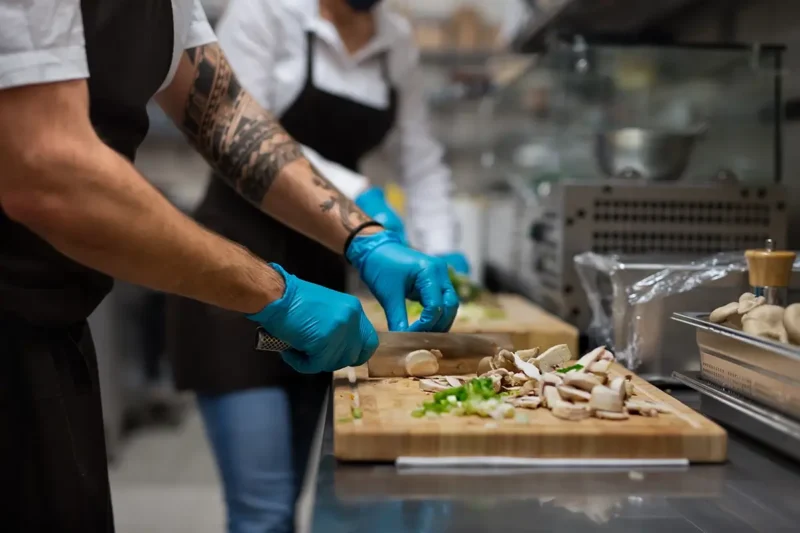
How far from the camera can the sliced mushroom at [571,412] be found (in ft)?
2.53

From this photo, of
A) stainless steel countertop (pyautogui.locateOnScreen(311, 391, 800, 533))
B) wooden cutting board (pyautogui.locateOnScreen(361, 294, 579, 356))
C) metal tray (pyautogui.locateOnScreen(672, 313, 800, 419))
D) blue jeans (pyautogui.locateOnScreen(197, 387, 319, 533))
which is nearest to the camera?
stainless steel countertop (pyautogui.locateOnScreen(311, 391, 800, 533))

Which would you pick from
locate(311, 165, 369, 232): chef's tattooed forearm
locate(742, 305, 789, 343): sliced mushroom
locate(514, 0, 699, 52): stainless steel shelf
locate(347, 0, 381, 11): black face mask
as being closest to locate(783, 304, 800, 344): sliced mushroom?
locate(742, 305, 789, 343): sliced mushroom

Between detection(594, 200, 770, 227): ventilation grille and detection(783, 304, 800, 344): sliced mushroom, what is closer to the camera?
detection(783, 304, 800, 344): sliced mushroom

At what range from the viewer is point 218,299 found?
0.82 m

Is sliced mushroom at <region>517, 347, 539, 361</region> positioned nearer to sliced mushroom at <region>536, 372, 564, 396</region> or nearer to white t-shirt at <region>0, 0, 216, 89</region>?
sliced mushroom at <region>536, 372, 564, 396</region>

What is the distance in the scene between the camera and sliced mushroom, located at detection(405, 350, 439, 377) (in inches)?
38.7

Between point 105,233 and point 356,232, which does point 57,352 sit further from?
point 356,232

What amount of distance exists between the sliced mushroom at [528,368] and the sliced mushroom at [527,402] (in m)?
0.06

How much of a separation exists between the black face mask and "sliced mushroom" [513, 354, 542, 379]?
3.40ft

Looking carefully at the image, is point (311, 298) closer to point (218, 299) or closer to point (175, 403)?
point (218, 299)

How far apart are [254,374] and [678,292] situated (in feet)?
2.71

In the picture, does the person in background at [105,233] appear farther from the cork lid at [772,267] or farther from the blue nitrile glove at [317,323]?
the cork lid at [772,267]

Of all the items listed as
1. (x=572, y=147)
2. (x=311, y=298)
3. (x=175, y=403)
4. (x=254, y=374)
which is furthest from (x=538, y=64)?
(x=175, y=403)

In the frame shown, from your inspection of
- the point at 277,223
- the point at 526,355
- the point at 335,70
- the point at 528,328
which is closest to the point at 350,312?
the point at 526,355
